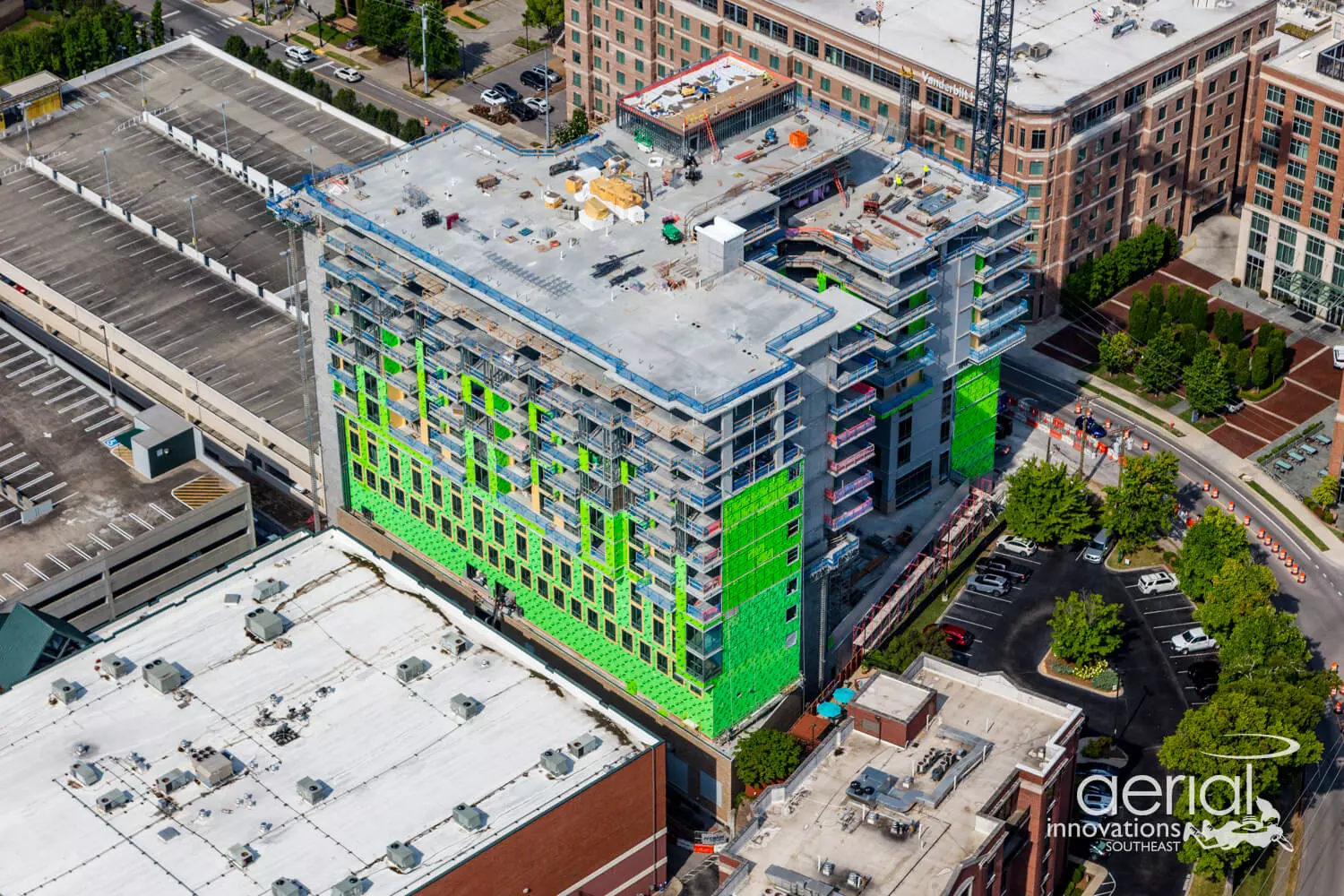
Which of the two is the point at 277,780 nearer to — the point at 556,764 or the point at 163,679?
the point at 163,679

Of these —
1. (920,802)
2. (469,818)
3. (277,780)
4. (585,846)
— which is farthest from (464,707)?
(920,802)

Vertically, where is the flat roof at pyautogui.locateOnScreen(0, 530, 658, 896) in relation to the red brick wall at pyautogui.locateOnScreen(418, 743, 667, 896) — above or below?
above

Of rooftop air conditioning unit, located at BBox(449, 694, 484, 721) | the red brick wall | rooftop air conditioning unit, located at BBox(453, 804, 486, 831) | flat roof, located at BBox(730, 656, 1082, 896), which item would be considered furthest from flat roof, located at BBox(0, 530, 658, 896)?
flat roof, located at BBox(730, 656, 1082, 896)

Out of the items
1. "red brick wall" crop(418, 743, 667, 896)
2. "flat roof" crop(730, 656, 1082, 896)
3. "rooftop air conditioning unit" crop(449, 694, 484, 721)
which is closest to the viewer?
"flat roof" crop(730, 656, 1082, 896)

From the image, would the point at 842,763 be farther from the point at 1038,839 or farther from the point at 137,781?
the point at 137,781

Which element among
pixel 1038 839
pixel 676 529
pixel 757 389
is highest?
pixel 757 389

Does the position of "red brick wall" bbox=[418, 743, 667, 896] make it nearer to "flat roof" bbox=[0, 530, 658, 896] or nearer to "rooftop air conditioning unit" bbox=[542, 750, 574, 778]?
"flat roof" bbox=[0, 530, 658, 896]

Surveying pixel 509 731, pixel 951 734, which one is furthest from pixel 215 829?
pixel 951 734
